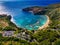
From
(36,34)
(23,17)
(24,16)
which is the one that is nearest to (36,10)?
(24,16)

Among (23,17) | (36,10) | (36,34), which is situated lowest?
(36,34)

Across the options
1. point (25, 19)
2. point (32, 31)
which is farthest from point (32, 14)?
point (32, 31)

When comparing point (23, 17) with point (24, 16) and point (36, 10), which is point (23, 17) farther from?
point (36, 10)

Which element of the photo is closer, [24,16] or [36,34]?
[36,34]

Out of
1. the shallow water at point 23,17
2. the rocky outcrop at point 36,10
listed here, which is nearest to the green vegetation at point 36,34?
the shallow water at point 23,17

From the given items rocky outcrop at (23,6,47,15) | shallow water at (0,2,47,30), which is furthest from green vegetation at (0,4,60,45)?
rocky outcrop at (23,6,47,15)

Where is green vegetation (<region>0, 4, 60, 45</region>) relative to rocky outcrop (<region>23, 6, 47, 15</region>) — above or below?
below

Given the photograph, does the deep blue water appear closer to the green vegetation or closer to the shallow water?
the shallow water

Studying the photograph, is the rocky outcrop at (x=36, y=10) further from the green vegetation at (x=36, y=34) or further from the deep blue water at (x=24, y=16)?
the green vegetation at (x=36, y=34)

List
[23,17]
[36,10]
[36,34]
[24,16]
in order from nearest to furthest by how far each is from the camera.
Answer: [36,34] → [23,17] → [24,16] → [36,10]
